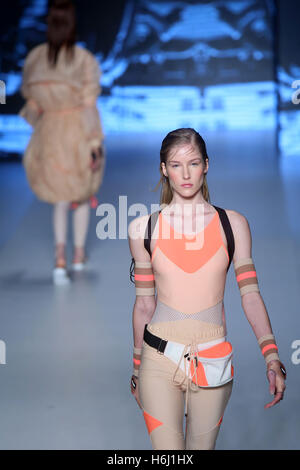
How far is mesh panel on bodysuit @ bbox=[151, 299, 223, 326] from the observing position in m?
2.00

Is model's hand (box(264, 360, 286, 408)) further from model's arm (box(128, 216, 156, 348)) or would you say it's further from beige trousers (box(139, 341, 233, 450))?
model's arm (box(128, 216, 156, 348))

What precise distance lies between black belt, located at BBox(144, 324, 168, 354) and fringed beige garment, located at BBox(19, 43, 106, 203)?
2.95 meters

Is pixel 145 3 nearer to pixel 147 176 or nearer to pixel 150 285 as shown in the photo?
pixel 147 176

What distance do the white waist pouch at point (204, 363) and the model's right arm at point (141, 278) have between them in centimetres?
14

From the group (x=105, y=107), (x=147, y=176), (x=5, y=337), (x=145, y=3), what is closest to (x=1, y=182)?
(x=147, y=176)

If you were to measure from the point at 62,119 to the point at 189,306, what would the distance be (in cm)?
311

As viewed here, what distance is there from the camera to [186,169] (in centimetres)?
199

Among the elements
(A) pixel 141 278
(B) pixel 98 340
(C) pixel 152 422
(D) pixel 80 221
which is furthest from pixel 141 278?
(D) pixel 80 221

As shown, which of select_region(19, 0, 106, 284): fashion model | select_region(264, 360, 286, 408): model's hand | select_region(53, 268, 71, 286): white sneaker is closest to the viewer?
select_region(264, 360, 286, 408): model's hand

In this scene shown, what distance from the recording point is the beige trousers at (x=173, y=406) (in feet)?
6.37

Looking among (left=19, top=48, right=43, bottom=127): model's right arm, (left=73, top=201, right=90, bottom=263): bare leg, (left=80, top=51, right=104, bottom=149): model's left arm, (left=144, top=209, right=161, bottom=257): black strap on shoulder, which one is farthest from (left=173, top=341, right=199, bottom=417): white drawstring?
(left=73, top=201, right=90, bottom=263): bare leg

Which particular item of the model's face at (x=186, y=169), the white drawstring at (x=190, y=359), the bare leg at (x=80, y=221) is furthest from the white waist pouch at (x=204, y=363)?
the bare leg at (x=80, y=221)

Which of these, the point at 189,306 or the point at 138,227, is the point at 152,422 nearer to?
the point at 189,306

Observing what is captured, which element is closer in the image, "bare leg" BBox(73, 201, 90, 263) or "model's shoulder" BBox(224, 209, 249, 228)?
"model's shoulder" BBox(224, 209, 249, 228)
